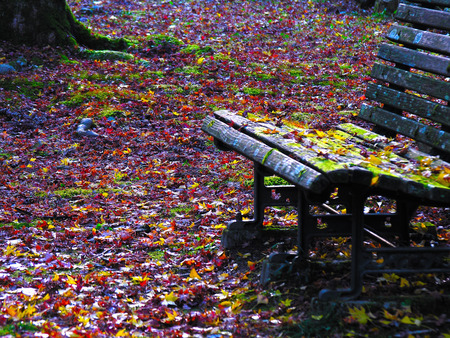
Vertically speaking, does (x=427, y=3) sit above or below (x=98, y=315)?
above

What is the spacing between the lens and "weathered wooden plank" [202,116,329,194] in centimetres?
248

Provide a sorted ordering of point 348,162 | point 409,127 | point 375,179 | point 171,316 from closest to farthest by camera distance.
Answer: point 375,179, point 348,162, point 171,316, point 409,127

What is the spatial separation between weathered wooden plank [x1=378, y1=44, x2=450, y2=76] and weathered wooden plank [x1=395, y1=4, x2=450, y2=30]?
0.70ft

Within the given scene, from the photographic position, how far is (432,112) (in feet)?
11.4

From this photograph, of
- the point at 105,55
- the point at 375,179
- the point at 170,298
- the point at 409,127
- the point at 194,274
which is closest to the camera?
the point at 375,179

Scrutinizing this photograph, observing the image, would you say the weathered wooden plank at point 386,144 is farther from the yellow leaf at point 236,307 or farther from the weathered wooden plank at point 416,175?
the yellow leaf at point 236,307

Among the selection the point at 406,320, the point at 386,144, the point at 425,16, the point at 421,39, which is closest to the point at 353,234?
the point at 406,320

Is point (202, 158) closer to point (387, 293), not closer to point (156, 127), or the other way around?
point (156, 127)

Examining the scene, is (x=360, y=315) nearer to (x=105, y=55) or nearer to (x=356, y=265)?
(x=356, y=265)

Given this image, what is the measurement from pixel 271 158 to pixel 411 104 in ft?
4.46

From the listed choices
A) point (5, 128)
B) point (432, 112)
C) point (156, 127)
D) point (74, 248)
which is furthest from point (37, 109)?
point (432, 112)

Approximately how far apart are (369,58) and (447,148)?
7292mm

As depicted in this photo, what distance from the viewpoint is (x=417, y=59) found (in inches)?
147

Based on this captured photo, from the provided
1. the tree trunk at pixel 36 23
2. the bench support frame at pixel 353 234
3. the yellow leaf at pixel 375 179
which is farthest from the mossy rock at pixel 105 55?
the yellow leaf at pixel 375 179
